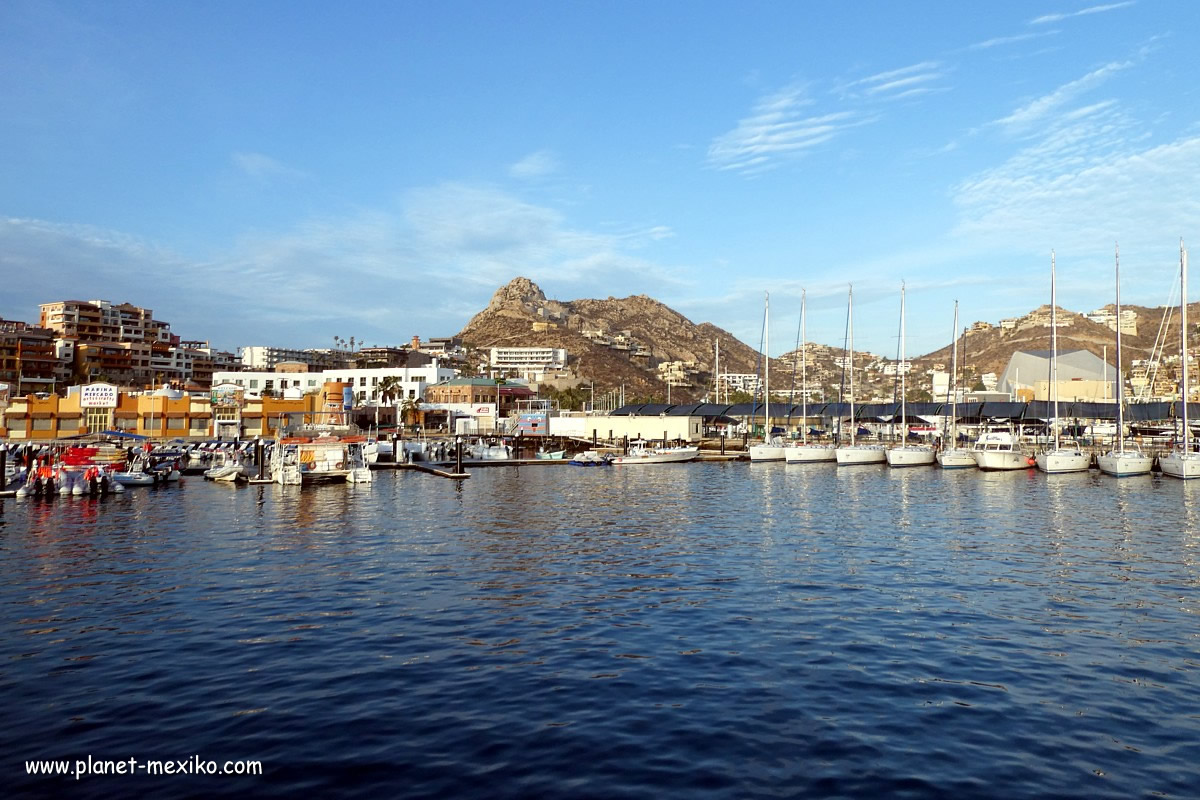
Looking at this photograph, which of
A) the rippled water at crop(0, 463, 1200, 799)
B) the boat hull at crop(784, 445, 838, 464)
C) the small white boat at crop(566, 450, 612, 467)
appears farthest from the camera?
the small white boat at crop(566, 450, 612, 467)

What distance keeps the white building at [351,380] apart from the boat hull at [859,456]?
367ft

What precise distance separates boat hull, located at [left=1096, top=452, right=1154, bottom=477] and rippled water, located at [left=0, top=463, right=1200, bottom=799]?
44185 mm

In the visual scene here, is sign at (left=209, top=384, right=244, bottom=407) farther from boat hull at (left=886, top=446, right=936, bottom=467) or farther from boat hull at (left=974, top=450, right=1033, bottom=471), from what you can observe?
boat hull at (left=974, top=450, right=1033, bottom=471)

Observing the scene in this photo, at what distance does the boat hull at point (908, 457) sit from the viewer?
94.8 m

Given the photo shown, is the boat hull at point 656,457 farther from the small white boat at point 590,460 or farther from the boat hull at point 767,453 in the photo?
the boat hull at point 767,453

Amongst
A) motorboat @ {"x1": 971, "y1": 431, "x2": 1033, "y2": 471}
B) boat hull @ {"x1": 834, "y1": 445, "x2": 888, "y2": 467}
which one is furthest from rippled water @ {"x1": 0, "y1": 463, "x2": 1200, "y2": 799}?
boat hull @ {"x1": 834, "y1": 445, "x2": 888, "y2": 467}

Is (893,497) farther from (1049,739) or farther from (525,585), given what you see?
(1049,739)

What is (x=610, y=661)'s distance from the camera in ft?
60.5

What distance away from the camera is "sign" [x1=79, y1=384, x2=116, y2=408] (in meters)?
114

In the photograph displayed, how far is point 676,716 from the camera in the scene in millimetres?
14922

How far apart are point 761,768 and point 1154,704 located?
8.93 meters

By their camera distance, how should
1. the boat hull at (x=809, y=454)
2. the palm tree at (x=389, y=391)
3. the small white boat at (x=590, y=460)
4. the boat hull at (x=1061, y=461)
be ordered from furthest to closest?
the palm tree at (x=389, y=391) < the small white boat at (x=590, y=460) < the boat hull at (x=809, y=454) < the boat hull at (x=1061, y=461)

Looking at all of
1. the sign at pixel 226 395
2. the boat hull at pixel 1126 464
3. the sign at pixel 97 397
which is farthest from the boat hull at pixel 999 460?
the sign at pixel 97 397

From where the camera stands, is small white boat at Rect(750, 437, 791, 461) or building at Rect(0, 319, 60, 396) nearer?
small white boat at Rect(750, 437, 791, 461)
